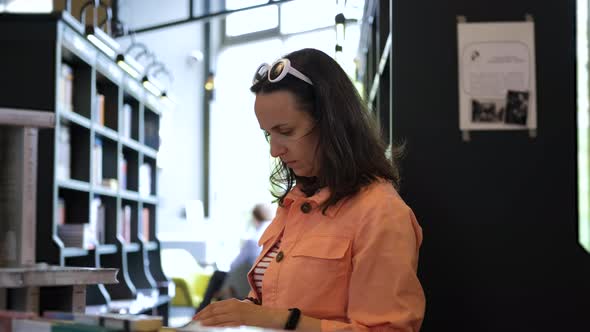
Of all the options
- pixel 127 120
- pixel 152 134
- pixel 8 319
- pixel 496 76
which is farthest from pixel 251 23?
pixel 8 319

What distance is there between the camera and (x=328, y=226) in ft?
5.48

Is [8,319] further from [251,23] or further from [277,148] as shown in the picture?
[251,23]

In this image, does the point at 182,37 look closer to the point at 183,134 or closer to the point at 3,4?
the point at 183,134

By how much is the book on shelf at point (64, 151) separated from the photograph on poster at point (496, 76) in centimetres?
268

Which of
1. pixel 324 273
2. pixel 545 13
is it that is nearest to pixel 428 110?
pixel 545 13

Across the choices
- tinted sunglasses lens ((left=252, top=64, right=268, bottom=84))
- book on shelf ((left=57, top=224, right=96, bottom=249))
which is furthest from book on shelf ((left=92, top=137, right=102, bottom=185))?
tinted sunglasses lens ((left=252, top=64, right=268, bottom=84))

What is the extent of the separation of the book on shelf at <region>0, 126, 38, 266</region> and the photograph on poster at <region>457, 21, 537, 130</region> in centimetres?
133

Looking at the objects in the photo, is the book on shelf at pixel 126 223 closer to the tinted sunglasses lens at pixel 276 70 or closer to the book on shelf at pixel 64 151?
the book on shelf at pixel 64 151

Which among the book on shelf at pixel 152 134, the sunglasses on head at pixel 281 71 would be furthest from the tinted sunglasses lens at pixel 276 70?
the book on shelf at pixel 152 134

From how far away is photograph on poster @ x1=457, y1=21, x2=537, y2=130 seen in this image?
2346 mm

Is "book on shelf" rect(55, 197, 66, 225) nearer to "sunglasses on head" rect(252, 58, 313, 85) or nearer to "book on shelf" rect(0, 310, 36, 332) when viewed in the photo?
"sunglasses on head" rect(252, 58, 313, 85)

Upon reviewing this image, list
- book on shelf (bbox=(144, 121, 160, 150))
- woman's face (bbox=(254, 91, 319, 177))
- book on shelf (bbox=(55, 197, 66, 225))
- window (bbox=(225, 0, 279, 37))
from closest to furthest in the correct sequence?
woman's face (bbox=(254, 91, 319, 177))
book on shelf (bbox=(55, 197, 66, 225))
book on shelf (bbox=(144, 121, 160, 150))
window (bbox=(225, 0, 279, 37))

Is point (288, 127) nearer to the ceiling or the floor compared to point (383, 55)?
nearer to the floor

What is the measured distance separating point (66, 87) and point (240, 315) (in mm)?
3208
